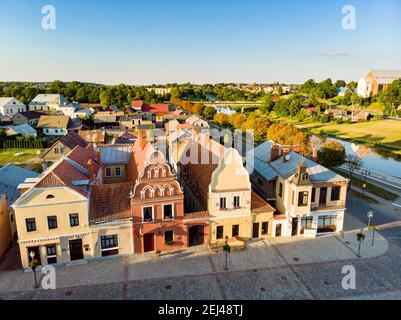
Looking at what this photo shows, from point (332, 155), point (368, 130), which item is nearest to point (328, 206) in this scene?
point (332, 155)

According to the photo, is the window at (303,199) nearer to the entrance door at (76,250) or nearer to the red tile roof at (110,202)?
the red tile roof at (110,202)

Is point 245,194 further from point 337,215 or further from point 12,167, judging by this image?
point 12,167

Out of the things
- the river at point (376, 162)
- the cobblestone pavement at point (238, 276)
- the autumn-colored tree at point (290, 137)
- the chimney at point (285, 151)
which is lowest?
the river at point (376, 162)

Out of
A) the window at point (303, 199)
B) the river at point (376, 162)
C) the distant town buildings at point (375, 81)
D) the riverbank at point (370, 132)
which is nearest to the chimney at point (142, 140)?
A: the window at point (303, 199)

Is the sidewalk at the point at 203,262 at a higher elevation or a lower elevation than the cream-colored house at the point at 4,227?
lower

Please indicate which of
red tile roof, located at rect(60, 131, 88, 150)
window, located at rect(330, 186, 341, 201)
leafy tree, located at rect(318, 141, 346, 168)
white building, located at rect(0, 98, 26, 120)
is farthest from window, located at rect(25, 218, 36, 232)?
white building, located at rect(0, 98, 26, 120)

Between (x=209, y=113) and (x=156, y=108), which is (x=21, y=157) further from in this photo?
(x=209, y=113)
